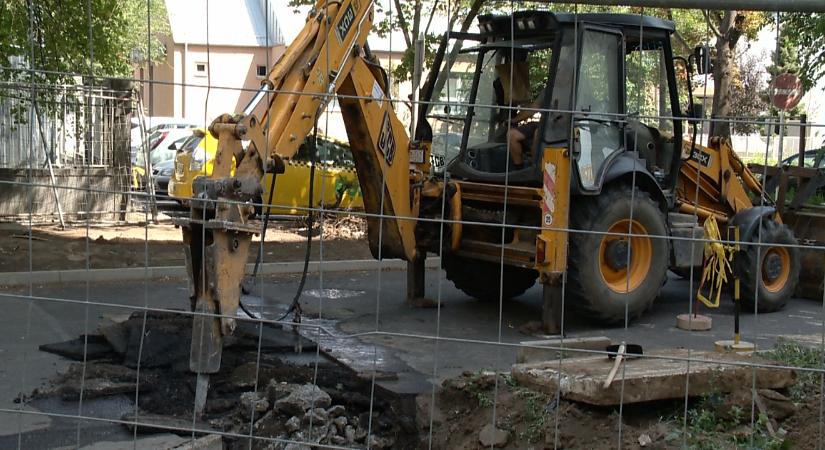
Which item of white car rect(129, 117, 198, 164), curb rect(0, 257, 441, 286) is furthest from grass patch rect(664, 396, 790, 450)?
white car rect(129, 117, 198, 164)

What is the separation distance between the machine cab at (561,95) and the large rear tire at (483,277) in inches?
41.2

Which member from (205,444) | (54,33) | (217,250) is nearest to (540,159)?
(217,250)

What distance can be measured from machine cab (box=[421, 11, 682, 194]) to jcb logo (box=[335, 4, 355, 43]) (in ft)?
3.51

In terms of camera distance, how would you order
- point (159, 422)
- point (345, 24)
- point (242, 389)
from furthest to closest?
point (345, 24), point (242, 389), point (159, 422)

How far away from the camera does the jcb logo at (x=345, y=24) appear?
7504 mm

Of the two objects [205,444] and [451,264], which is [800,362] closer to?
Answer: [205,444]

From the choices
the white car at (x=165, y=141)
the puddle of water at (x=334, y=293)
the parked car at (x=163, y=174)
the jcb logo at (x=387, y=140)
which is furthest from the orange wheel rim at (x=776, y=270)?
the white car at (x=165, y=141)

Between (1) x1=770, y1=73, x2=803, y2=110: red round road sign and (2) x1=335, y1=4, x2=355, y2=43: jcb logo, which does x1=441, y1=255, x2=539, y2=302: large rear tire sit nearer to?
(2) x1=335, y1=4, x2=355, y2=43: jcb logo

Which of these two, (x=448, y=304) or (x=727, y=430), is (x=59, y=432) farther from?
(x=448, y=304)

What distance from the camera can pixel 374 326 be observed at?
8820mm

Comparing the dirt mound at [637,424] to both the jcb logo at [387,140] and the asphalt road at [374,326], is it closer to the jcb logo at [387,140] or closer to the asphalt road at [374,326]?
the asphalt road at [374,326]

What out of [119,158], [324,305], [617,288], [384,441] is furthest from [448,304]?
[119,158]

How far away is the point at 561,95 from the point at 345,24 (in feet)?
7.03

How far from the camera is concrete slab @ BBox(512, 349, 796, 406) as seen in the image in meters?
4.71
